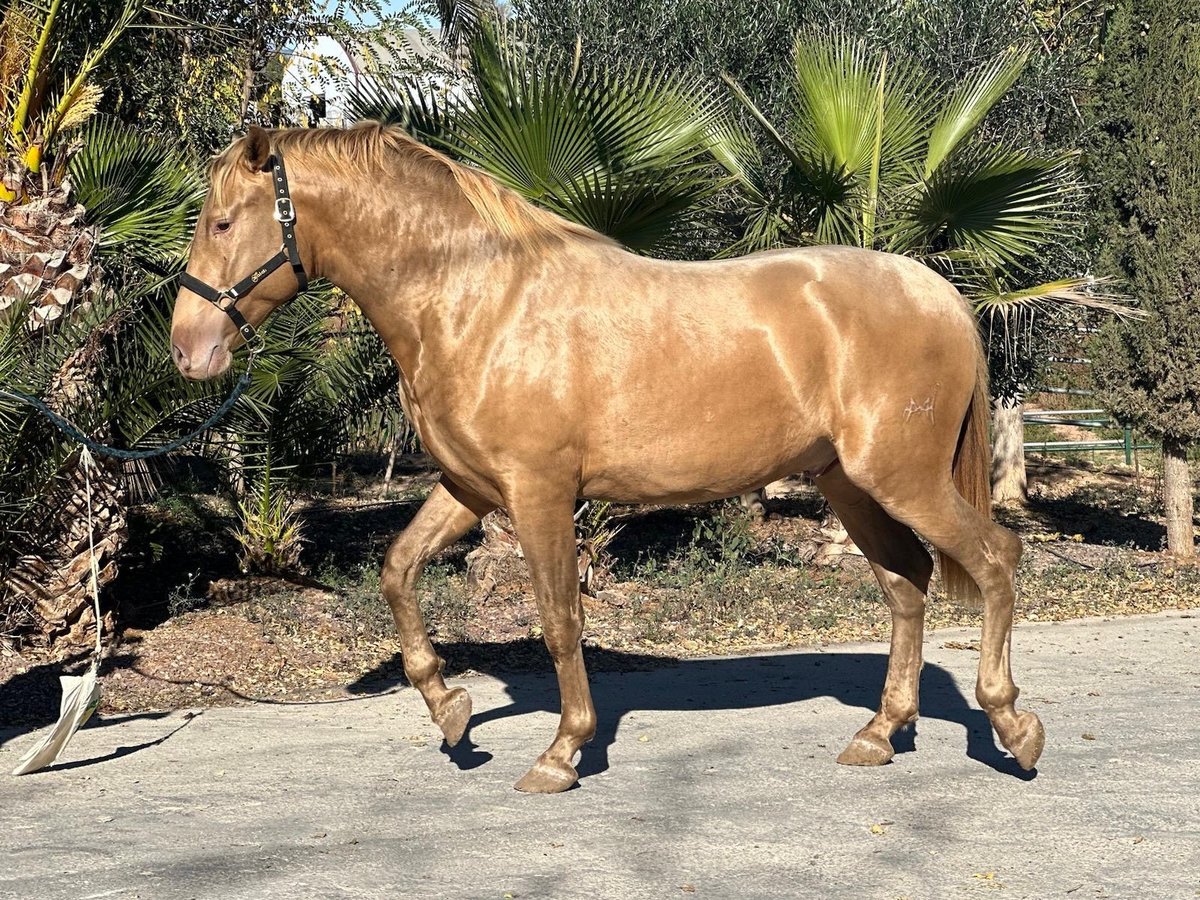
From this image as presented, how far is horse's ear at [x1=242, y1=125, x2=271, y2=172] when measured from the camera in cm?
445

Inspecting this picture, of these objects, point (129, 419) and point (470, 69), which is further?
point (470, 69)

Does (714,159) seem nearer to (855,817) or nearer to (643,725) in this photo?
(643,725)

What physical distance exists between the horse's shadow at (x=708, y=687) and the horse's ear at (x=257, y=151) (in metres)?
2.44

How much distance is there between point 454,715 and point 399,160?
2065 mm

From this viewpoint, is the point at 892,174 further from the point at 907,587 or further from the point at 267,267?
the point at 267,267

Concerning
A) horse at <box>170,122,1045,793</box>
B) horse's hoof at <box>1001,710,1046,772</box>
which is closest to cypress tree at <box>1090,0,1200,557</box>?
horse at <box>170,122,1045,793</box>

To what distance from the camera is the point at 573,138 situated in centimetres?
787

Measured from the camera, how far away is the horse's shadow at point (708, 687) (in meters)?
5.68

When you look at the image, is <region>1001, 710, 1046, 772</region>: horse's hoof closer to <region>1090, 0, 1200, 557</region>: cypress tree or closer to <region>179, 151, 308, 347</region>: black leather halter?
<region>179, 151, 308, 347</region>: black leather halter

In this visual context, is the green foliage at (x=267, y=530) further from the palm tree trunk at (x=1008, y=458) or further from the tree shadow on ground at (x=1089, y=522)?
the palm tree trunk at (x=1008, y=458)

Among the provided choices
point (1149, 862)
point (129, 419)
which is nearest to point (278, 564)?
point (129, 419)

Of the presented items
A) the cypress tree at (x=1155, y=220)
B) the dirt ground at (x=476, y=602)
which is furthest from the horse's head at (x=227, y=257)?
the cypress tree at (x=1155, y=220)

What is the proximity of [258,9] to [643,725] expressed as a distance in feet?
30.5

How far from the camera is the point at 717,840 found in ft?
14.1
